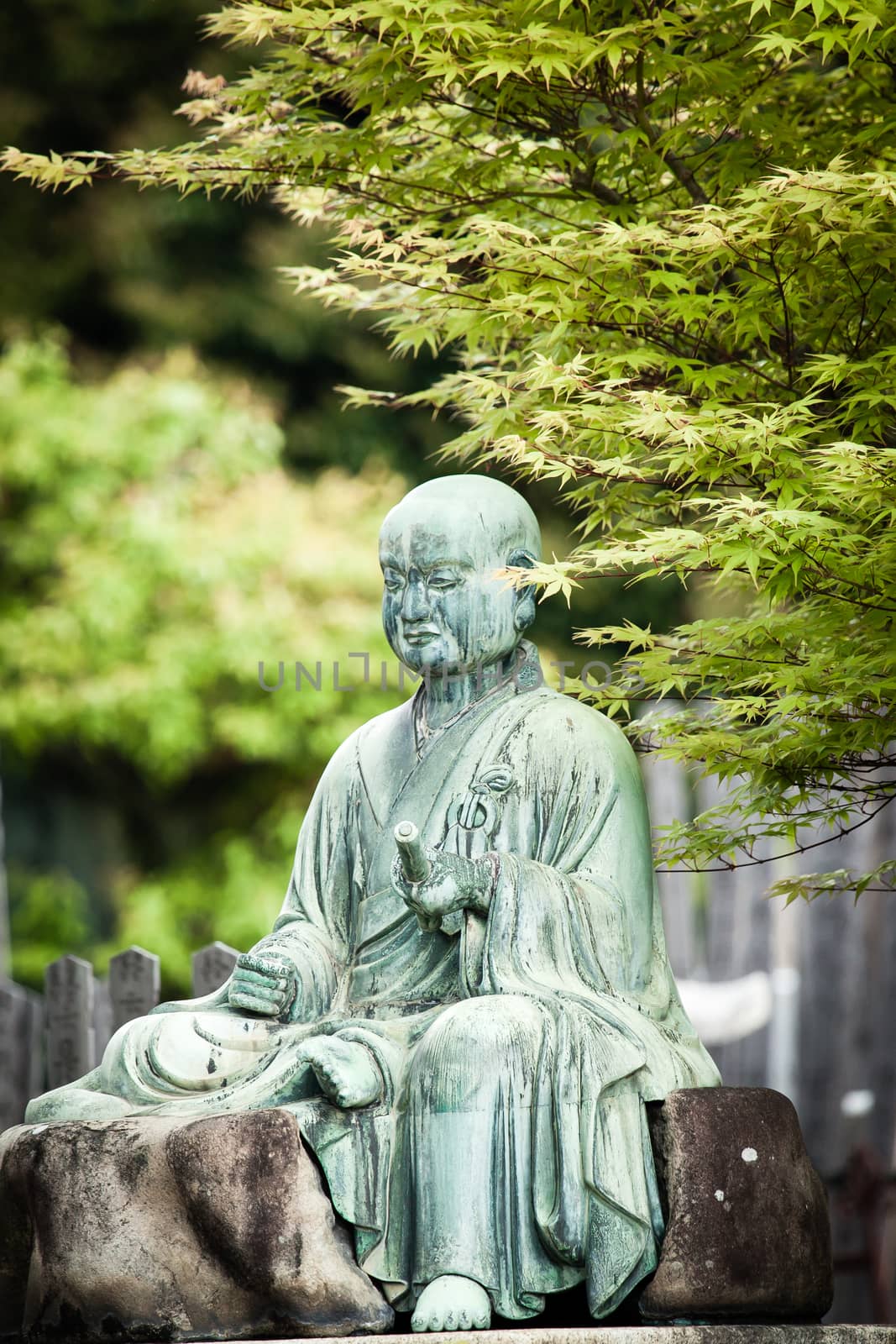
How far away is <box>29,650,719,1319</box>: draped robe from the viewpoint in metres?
4.41

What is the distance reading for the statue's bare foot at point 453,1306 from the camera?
4215 millimetres

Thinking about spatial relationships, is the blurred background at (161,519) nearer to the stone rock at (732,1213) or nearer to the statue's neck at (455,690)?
the statue's neck at (455,690)

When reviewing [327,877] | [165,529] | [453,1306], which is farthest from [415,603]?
[165,529]

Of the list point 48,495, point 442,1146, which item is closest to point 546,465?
point 442,1146

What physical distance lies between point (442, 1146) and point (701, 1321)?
0.77m

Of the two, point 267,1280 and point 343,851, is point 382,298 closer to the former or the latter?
point 343,851

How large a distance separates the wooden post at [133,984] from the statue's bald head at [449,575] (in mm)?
2713

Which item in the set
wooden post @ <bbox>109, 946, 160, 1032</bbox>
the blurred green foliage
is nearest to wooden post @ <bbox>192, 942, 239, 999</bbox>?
wooden post @ <bbox>109, 946, 160, 1032</bbox>

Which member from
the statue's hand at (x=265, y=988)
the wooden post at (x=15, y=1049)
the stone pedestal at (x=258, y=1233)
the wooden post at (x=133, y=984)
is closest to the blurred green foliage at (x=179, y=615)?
the wooden post at (x=15, y=1049)

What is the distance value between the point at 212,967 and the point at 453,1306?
3.42 meters

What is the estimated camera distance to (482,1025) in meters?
4.46

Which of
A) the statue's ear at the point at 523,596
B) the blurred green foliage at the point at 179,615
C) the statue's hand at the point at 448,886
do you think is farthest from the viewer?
the blurred green foliage at the point at 179,615

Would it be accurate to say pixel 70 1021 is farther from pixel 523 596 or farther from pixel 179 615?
pixel 179 615

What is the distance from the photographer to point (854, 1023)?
30.2ft
